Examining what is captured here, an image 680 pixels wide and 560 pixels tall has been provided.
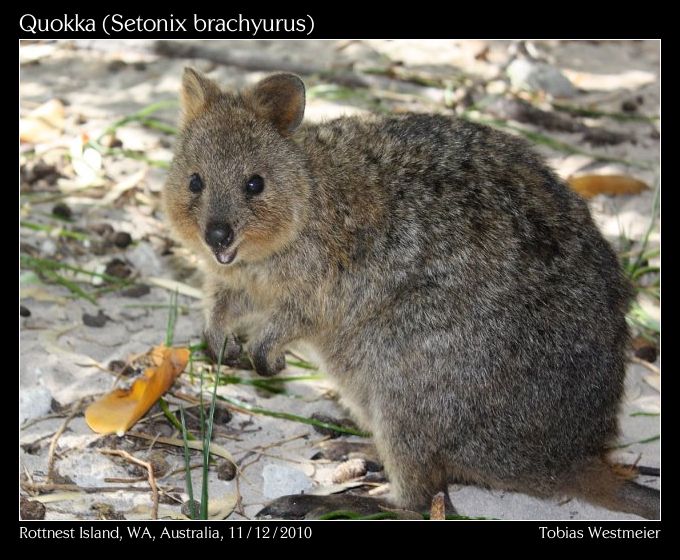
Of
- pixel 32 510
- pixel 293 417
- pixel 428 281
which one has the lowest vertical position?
pixel 32 510

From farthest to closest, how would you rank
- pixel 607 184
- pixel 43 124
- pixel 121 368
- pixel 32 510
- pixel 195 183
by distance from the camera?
pixel 43 124
pixel 607 184
pixel 121 368
pixel 195 183
pixel 32 510

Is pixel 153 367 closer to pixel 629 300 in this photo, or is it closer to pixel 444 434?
pixel 444 434

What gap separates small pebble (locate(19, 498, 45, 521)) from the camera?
4836 millimetres

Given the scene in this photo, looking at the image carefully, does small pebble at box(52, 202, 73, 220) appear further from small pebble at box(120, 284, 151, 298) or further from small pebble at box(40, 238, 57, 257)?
small pebble at box(120, 284, 151, 298)

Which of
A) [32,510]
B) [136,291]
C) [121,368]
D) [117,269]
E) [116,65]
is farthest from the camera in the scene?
[116,65]

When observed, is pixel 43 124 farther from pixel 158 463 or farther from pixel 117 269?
pixel 158 463

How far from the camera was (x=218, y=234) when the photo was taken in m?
4.88

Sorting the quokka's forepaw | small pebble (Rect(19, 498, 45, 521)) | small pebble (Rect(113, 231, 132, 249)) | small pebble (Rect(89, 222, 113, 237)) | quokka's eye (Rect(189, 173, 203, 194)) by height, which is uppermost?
quokka's eye (Rect(189, 173, 203, 194))

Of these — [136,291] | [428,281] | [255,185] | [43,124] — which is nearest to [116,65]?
[43,124]

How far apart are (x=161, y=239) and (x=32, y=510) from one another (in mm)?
2818

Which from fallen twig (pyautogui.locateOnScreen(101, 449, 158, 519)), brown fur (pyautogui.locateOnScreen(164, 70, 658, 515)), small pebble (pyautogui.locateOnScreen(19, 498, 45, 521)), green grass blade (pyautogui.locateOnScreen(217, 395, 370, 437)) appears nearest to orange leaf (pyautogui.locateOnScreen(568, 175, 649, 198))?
brown fur (pyautogui.locateOnScreen(164, 70, 658, 515))

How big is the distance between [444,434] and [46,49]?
248 inches

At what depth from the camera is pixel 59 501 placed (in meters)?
5.00

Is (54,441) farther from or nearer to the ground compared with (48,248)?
nearer to the ground
